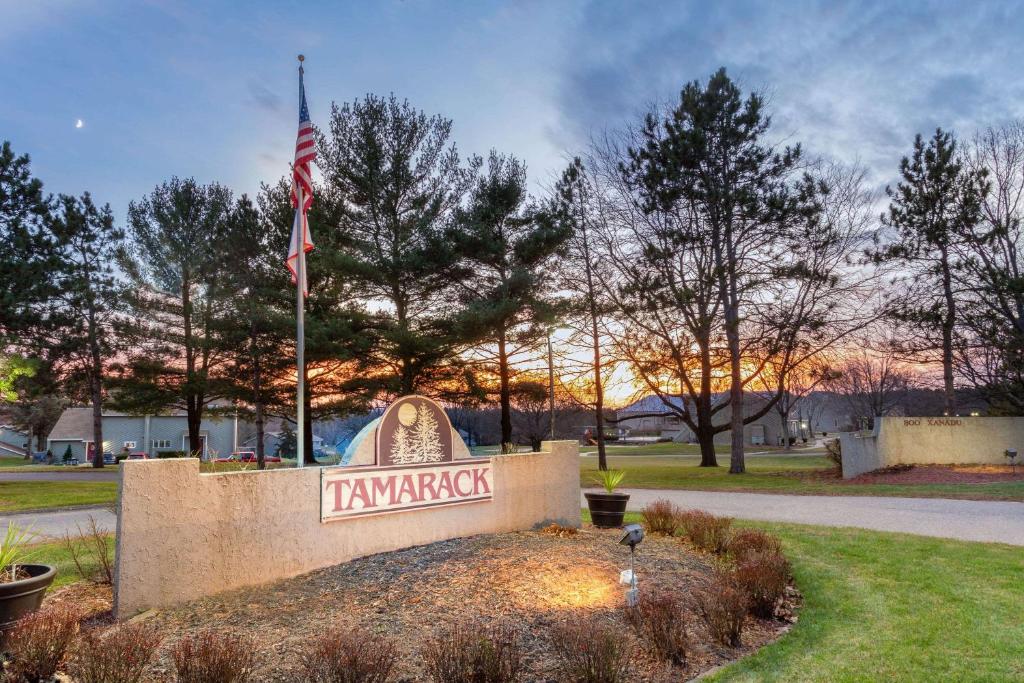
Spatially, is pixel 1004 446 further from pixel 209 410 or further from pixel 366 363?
pixel 209 410

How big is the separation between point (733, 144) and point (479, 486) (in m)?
22.2

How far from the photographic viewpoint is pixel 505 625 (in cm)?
547

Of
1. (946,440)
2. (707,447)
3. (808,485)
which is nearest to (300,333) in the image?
(808,485)

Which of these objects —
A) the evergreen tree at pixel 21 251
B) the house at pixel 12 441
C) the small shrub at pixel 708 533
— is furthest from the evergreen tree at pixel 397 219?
the house at pixel 12 441

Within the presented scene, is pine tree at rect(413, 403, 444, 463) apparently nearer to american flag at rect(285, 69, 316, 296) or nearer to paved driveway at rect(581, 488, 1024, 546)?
american flag at rect(285, 69, 316, 296)

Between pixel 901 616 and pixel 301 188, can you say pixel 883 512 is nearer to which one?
pixel 901 616

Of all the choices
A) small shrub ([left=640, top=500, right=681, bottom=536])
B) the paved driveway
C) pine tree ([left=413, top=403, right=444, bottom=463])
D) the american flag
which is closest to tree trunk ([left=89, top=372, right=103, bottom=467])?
the american flag

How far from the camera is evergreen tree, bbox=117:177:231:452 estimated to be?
31453 millimetres

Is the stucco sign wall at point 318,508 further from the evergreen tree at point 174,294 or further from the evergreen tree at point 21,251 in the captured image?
the evergreen tree at point 174,294

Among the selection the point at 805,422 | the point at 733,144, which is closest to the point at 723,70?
the point at 733,144

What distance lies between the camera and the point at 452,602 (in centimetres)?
608

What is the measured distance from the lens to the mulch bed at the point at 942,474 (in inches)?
782

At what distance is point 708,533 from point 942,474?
1694 cm

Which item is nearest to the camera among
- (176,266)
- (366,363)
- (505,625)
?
(505,625)
